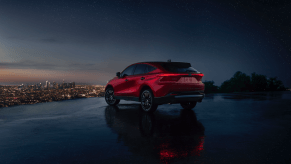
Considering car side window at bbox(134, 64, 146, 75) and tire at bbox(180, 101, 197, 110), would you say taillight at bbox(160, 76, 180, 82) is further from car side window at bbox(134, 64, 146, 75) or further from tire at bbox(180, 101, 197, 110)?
tire at bbox(180, 101, 197, 110)

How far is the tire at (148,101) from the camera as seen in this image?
8008mm

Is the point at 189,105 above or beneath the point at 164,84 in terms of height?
beneath

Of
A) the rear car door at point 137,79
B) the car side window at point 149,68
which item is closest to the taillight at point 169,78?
the car side window at point 149,68

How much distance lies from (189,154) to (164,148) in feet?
1.69

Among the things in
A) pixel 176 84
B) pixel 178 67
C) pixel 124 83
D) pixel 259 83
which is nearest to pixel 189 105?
pixel 176 84

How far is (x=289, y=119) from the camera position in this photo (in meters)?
7.11

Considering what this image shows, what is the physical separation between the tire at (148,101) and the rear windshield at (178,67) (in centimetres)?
111

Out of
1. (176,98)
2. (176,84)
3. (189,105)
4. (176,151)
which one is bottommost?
(176,151)

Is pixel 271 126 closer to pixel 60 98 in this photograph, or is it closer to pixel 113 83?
pixel 113 83

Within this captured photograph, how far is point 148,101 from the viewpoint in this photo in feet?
27.0

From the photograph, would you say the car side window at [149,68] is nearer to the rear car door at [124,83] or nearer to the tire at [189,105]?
the rear car door at [124,83]

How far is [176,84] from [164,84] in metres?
0.43

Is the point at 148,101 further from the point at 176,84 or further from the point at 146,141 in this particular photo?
the point at 146,141

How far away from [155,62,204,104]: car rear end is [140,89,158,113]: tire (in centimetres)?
28
